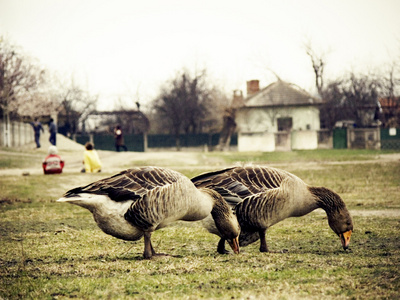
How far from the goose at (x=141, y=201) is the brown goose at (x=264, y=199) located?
368mm

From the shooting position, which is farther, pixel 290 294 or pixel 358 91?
pixel 358 91

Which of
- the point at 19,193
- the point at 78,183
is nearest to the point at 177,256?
the point at 19,193

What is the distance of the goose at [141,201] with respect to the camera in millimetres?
5805

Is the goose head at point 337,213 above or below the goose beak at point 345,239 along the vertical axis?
above

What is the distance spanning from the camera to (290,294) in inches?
170

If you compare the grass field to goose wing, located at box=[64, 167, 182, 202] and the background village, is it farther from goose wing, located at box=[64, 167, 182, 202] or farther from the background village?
the background village

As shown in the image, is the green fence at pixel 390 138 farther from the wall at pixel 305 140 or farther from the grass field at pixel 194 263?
the grass field at pixel 194 263

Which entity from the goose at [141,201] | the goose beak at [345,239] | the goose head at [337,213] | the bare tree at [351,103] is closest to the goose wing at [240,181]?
the goose at [141,201]

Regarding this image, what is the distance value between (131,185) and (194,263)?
113 centimetres

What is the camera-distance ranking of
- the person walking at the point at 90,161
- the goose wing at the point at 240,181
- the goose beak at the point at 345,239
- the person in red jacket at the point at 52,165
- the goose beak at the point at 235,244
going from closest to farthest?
the goose beak at the point at 235,244 < the goose wing at the point at 240,181 < the goose beak at the point at 345,239 < the person in red jacket at the point at 52,165 < the person walking at the point at 90,161

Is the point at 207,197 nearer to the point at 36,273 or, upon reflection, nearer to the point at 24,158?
the point at 36,273

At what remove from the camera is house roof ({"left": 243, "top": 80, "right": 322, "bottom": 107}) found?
2215 inches

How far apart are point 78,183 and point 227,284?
1271cm

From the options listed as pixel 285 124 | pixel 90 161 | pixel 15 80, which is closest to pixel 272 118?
pixel 285 124
